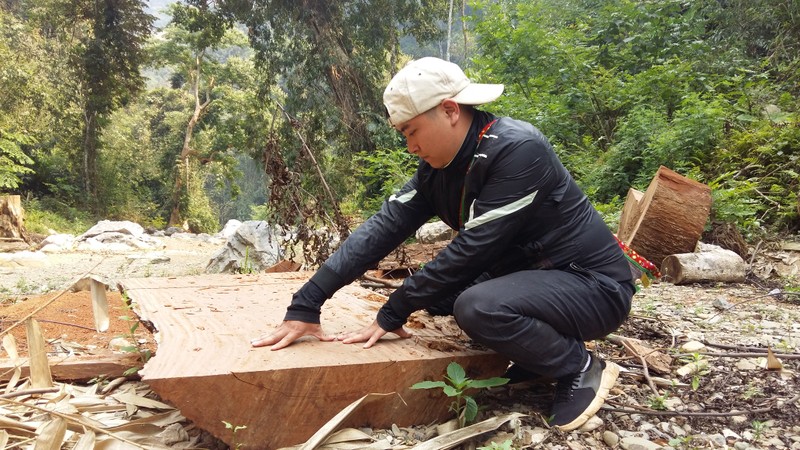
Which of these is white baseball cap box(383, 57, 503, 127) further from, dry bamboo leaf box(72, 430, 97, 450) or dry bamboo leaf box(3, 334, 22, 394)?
dry bamboo leaf box(3, 334, 22, 394)

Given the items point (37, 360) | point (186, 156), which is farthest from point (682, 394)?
point (186, 156)

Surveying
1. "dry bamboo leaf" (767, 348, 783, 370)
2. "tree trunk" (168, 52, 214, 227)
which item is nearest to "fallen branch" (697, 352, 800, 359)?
"dry bamboo leaf" (767, 348, 783, 370)

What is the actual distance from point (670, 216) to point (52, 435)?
4884 mm

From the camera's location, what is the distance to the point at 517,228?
6.34 feet

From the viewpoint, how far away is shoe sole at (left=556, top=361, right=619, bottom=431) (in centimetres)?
188

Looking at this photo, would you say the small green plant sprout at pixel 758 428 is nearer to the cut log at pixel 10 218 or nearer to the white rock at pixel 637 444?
the white rock at pixel 637 444

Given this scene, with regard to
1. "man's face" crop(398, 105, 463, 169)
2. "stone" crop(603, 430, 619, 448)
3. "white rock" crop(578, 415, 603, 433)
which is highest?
"man's face" crop(398, 105, 463, 169)

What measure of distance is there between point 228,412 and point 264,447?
0.60 feet

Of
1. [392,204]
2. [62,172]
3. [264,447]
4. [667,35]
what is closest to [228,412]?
[264,447]

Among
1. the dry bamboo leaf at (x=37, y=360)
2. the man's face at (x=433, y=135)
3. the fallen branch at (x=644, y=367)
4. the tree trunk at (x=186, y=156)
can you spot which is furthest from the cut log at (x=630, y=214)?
the tree trunk at (x=186, y=156)

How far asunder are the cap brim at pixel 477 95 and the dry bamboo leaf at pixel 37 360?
1718 millimetres

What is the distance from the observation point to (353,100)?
12445mm

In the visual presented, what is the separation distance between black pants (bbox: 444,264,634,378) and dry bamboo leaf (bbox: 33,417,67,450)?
124cm

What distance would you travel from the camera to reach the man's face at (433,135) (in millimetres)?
1994
